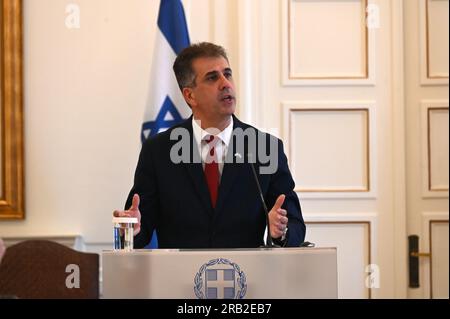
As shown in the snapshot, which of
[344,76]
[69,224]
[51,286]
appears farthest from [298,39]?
[51,286]

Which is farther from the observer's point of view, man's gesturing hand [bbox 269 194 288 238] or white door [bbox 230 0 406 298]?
white door [bbox 230 0 406 298]

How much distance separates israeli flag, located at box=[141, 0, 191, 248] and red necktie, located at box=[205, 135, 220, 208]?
1.08 meters

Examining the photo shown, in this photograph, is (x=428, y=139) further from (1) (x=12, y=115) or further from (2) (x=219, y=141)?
(1) (x=12, y=115)

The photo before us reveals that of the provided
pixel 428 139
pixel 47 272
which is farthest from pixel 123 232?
pixel 428 139

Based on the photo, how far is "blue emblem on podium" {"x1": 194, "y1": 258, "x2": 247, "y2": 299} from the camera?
1.92 metres

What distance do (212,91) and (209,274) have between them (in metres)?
1.36

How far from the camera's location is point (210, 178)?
117 inches

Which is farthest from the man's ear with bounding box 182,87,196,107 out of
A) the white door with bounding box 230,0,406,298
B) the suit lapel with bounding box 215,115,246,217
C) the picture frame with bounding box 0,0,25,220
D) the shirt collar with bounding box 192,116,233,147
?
the picture frame with bounding box 0,0,25,220

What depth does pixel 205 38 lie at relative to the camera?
14.2 ft

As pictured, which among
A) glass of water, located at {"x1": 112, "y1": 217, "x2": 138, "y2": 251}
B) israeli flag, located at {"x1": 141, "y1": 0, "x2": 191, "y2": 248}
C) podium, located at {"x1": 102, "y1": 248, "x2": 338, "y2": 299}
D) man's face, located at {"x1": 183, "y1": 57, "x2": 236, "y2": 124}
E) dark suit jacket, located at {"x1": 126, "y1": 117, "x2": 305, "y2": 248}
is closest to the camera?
podium, located at {"x1": 102, "y1": 248, "x2": 338, "y2": 299}

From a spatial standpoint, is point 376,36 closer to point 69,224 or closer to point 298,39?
point 298,39
